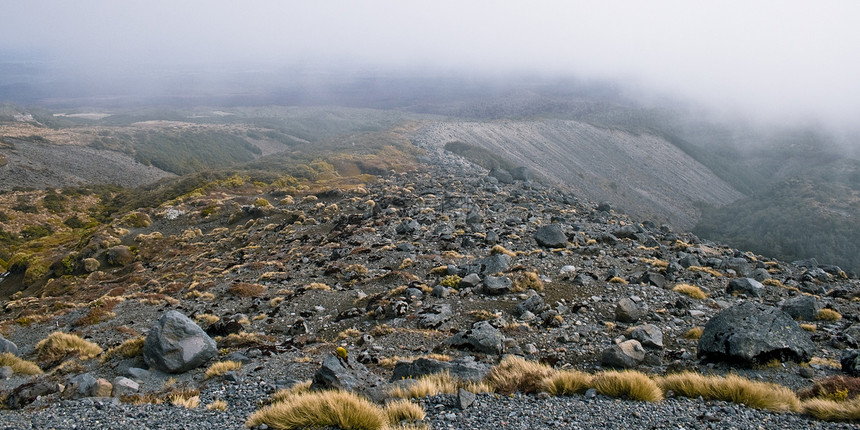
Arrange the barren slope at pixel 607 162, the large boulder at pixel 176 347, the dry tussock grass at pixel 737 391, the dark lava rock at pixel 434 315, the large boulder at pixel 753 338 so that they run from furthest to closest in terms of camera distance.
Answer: the barren slope at pixel 607 162 < the dark lava rock at pixel 434 315 < the large boulder at pixel 176 347 < the large boulder at pixel 753 338 < the dry tussock grass at pixel 737 391

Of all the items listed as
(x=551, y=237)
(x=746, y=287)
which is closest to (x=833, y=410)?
(x=746, y=287)

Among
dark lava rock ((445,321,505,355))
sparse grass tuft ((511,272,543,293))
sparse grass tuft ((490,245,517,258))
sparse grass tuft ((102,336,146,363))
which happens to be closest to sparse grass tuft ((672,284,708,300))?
sparse grass tuft ((511,272,543,293))

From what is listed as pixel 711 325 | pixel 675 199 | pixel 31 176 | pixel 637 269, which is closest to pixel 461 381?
pixel 711 325

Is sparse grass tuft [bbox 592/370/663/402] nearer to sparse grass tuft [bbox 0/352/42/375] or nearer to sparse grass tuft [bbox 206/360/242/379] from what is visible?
sparse grass tuft [bbox 206/360/242/379]

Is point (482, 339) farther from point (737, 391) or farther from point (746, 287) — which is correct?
point (746, 287)

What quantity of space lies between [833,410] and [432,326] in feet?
28.8

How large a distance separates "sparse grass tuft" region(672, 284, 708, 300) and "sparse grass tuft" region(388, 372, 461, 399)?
10.5m

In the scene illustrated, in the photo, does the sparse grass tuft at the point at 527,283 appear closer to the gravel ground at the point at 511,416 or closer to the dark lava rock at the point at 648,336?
the dark lava rock at the point at 648,336

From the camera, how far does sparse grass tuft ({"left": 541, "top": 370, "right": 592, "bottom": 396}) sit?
7703 mm

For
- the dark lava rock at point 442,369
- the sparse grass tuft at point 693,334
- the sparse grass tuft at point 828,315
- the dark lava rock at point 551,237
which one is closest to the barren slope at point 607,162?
the dark lava rock at point 551,237

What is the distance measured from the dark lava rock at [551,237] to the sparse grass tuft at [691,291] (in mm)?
6266

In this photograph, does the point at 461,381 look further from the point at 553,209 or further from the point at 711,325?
the point at 553,209

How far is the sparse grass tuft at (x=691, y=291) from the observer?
46.9 ft

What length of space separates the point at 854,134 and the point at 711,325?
192649 millimetres
